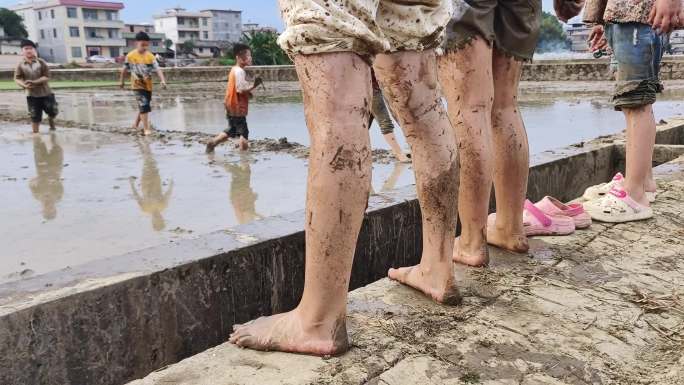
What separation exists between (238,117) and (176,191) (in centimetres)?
237

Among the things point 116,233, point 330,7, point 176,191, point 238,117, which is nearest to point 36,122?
point 238,117

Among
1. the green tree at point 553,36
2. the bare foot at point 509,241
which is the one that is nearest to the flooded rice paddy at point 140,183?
the bare foot at point 509,241

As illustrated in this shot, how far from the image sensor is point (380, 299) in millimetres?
1988

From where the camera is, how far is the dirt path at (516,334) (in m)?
1.52

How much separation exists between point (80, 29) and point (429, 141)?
99.5 m

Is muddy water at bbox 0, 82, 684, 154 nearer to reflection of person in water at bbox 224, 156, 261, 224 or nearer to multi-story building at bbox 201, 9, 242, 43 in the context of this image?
reflection of person in water at bbox 224, 156, 261, 224

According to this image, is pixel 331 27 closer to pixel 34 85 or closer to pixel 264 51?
pixel 34 85

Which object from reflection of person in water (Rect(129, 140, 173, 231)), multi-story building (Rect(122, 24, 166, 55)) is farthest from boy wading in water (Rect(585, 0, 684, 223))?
multi-story building (Rect(122, 24, 166, 55))

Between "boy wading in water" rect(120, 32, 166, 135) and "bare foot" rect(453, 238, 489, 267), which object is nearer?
"bare foot" rect(453, 238, 489, 267)

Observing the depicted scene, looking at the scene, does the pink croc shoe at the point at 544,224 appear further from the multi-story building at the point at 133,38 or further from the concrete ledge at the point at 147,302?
the multi-story building at the point at 133,38

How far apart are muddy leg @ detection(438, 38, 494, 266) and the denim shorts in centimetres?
119

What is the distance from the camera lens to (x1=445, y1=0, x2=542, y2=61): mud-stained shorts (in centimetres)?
218

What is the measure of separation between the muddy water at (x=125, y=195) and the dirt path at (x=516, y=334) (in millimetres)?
2161

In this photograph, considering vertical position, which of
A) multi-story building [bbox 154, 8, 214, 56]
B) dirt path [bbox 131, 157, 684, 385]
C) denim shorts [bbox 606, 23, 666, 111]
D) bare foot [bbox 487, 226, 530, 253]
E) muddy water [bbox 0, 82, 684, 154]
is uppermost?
multi-story building [bbox 154, 8, 214, 56]
